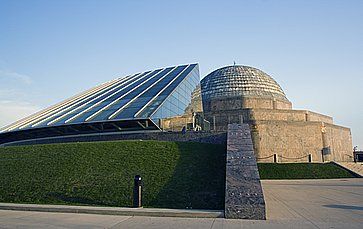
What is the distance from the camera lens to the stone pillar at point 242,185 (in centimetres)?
631

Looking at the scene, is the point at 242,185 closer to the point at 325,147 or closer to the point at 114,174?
A: the point at 114,174

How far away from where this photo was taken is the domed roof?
1281 inches

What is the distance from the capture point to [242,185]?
713 centimetres

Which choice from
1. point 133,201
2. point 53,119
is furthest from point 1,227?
point 53,119

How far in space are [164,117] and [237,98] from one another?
16380 mm

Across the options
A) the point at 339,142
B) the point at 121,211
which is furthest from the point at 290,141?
the point at 121,211

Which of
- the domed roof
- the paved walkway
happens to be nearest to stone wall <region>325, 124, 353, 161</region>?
the domed roof

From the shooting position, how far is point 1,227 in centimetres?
555

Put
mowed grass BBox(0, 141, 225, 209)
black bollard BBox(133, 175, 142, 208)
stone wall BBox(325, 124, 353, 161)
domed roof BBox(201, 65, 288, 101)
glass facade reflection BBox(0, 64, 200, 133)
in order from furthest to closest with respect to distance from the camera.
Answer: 1. domed roof BBox(201, 65, 288, 101)
2. stone wall BBox(325, 124, 353, 161)
3. glass facade reflection BBox(0, 64, 200, 133)
4. mowed grass BBox(0, 141, 225, 209)
5. black bollard BBox(133, 175, 142, 208)

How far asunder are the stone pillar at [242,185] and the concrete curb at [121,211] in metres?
0.36

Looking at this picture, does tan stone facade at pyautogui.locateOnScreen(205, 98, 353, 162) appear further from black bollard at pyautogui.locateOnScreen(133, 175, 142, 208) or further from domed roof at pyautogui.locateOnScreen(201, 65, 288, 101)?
black bollard at pyautogui.locateOnScreen(133, 175, 142, 208)

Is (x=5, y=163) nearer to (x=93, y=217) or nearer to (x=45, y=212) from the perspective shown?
(x=45, y=212)

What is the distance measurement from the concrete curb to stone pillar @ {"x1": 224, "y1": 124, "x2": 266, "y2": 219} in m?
0.36

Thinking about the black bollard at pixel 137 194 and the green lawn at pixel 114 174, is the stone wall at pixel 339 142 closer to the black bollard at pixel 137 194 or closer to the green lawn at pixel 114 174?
the green lawn at pixel 114 174
